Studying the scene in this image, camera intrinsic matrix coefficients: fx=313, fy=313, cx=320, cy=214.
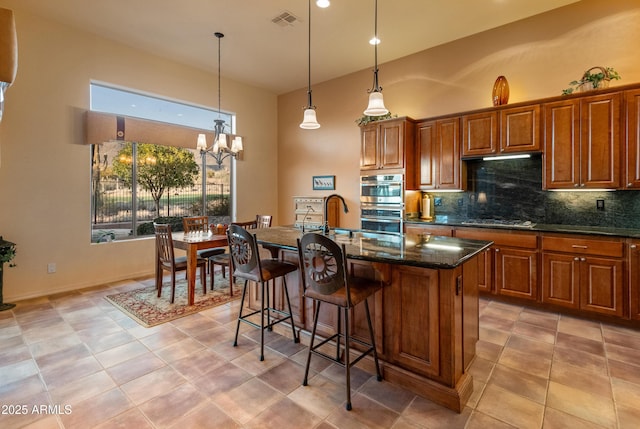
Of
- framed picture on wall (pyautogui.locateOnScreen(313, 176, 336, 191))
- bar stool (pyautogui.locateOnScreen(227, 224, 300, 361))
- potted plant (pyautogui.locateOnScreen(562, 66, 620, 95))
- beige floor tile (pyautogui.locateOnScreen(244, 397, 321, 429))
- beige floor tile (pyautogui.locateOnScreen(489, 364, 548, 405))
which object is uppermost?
potted plant (pyautogui.locateOnScreen(562, 66, 620, 95))

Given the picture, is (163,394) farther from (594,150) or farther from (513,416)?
(594,150)

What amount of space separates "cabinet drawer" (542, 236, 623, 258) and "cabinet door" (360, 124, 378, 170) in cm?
236

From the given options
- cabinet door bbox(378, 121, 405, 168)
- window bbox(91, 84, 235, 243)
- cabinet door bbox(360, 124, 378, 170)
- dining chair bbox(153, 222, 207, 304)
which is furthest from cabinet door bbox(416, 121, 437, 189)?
window bbox(91, 84, 235, 243)

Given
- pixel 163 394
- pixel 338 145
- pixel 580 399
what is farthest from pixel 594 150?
pixel 163 394

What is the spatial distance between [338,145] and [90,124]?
3799mm

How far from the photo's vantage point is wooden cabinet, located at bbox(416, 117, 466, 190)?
418 cm

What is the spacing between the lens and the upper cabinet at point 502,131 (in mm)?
3593

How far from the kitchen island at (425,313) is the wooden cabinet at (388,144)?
216 centimetres

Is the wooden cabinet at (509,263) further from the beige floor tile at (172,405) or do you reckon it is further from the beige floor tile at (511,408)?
the beige floor tile at (172,405)

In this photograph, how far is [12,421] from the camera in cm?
183

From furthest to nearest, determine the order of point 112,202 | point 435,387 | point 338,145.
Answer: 1. point 338,145
2. point 112,202
3. point 435,387

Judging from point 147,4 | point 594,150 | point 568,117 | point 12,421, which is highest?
point 147,4

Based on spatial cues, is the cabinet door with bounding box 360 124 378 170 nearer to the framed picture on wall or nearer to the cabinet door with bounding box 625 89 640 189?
the framed picture on wall

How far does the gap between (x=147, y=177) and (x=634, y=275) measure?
20.6ft
